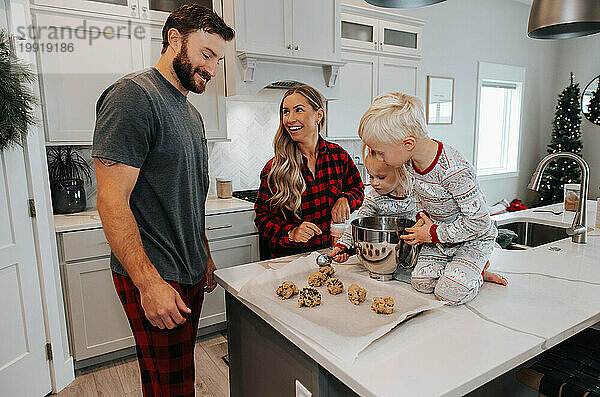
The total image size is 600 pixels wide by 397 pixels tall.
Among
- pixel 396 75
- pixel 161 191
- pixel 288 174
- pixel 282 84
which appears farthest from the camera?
pixel 396 75

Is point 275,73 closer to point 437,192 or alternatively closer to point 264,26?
point 264,26

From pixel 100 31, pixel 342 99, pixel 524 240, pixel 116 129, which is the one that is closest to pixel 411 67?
pixel 342 99

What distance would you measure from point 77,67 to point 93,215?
920 millimetres

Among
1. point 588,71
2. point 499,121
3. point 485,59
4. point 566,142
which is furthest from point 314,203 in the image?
point 588,71

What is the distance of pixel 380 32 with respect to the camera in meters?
3.73

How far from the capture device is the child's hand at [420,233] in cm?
118

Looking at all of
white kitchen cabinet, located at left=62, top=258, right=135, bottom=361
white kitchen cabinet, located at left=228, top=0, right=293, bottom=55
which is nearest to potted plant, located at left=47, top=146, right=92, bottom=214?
white kitchen cabinet, located at left=62, top=258, right=135, bottom=361

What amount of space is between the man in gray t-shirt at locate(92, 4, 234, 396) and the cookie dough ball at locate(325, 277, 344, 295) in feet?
1.41

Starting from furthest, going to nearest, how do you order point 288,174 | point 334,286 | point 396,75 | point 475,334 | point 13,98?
point 396,75, point 13,98, point 288,174, point 334,286, point 475,334

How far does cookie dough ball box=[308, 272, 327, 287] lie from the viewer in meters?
1.27

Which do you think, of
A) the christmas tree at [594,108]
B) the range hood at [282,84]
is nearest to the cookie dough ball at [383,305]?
the range hood at [282,84]

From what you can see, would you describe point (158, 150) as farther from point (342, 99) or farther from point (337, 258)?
point (342, 99)

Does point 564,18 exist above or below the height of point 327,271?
above

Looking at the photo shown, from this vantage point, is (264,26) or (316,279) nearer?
(316,279)
